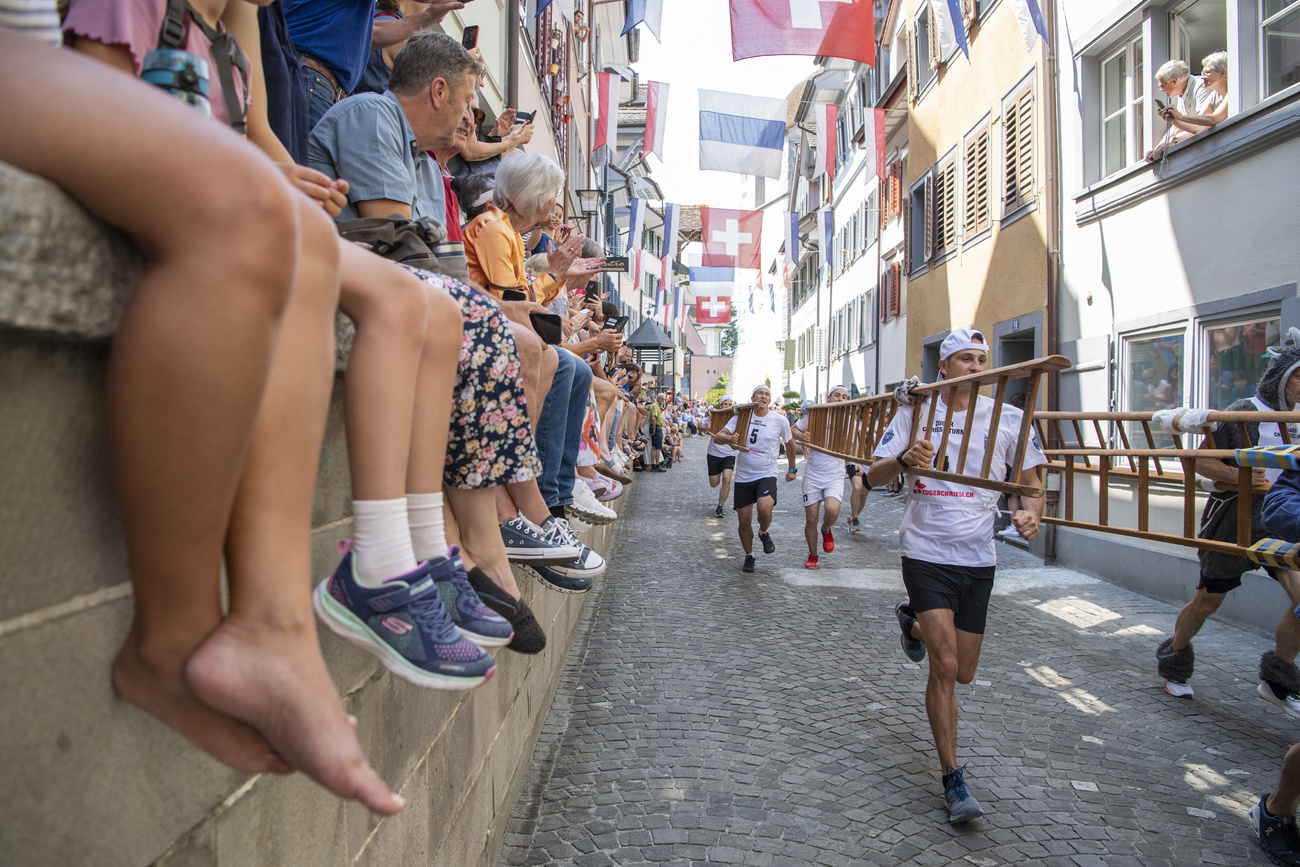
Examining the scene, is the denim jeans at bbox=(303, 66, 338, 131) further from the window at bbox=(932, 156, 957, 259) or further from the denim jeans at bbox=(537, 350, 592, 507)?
the window at bbox=(932, 156, 957, 259)

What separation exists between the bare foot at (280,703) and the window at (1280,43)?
331 inches

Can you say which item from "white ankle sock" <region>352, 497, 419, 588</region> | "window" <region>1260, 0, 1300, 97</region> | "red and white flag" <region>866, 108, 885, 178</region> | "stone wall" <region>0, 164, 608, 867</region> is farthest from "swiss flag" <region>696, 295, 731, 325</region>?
"stone wall" <region>0, 164, 608, 867</region>

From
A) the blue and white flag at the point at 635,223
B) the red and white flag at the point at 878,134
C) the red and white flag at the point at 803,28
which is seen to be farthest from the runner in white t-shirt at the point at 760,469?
the blue and white flag at the point at 635,223

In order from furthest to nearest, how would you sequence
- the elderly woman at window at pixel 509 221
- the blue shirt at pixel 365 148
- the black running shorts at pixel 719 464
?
the black running shorts at pixel 719 464
the elderly woman at window at pixel 509 221
the blue shirt at pixel 365 148

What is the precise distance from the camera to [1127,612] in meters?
7.45

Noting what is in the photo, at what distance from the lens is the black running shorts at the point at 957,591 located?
417 centimetres

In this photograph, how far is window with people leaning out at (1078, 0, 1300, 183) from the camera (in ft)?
22.8

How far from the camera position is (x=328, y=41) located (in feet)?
9.64

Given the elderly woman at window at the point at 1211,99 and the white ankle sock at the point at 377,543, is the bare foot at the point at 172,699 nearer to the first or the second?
the white ankle sock at the point at 377,543

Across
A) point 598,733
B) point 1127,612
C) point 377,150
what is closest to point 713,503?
point 1127,612

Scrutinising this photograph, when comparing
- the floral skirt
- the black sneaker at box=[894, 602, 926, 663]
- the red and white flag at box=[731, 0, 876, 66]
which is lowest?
the black sneaker at box=[894, 602, 926, 663]

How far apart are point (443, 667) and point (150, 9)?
1.18 metres

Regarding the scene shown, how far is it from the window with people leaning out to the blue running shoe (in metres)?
7.72

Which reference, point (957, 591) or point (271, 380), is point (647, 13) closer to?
point (957, 591)
